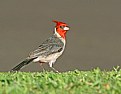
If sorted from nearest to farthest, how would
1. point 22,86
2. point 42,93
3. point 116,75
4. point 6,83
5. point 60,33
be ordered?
point 42,93, point 22,86, point 6,83, point 116,75, point 60,33

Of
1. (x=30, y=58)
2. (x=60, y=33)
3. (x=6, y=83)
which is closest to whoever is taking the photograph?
(x=6, y=83)

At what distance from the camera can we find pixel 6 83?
10.6 ft

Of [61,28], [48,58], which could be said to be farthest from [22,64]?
[61,28]

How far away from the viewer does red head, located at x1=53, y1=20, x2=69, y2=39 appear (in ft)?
17.8

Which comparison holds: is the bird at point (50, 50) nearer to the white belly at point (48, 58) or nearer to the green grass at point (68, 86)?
the white belly at point (48, 58)

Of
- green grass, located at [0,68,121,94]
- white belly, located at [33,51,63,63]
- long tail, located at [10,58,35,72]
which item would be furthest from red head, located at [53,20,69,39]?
green grass, located at [0,68,121,94]

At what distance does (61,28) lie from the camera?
5.46 m

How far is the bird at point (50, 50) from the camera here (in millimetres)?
4926

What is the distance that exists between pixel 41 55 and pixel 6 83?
5.80 feet

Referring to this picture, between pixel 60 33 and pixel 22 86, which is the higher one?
pixel 60 33

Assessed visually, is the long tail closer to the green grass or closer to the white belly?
the white belly

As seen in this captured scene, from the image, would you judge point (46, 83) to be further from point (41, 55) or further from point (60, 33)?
point (60, 33)

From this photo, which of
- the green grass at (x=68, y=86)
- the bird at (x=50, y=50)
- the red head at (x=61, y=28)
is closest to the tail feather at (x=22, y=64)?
the bird at (x=50, y=50)

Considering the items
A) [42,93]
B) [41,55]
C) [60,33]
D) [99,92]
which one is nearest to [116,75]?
[99,92]
